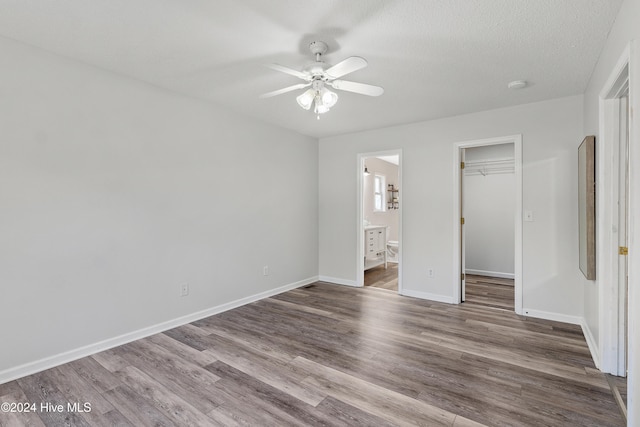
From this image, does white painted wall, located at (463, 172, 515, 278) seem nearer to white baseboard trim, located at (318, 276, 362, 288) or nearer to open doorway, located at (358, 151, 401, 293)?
open doorway, located at (358, 151, 401, 293)

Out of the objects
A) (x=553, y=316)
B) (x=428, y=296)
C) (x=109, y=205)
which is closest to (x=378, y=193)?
(x=428, y=296)

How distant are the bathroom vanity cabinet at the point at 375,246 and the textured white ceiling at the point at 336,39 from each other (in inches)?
120

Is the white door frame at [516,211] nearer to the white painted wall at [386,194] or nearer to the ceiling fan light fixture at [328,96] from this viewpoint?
the ceiling fan light fixture at [328,96]

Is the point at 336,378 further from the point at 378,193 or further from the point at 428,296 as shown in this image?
the point at 378,193

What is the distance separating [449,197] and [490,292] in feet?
5.60

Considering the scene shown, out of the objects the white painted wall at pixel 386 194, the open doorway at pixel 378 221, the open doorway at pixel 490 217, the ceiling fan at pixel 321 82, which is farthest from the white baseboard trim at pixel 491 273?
the ceiling fan at pixel 321 82

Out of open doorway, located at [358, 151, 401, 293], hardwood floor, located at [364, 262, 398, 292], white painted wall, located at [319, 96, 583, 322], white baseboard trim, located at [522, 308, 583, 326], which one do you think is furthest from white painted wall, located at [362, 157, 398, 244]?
white baseboard trim, located at [522, 308, 583, 326]

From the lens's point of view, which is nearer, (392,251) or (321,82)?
(321,82)

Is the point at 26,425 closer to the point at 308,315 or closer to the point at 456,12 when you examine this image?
the point at 308,315

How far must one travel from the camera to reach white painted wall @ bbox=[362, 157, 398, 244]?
7.21 meters

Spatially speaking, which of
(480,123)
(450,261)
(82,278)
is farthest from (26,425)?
(480,123)

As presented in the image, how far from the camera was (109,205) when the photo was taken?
2.79 metres

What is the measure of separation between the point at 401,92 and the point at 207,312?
10.6 feet

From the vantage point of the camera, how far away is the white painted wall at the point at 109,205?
232cm
